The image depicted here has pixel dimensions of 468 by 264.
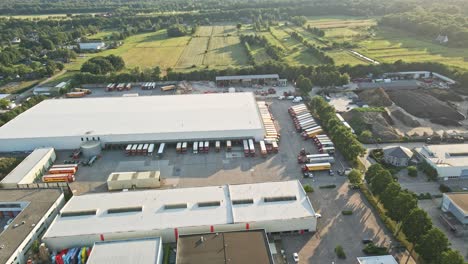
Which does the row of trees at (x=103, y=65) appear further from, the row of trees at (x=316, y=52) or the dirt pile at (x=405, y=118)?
the dirt pile at (x=405, y=118)

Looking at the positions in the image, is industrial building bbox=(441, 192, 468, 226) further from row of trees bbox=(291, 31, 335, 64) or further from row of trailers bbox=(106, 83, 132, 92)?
row of trailers bbox=(106, 83, 132, 92)

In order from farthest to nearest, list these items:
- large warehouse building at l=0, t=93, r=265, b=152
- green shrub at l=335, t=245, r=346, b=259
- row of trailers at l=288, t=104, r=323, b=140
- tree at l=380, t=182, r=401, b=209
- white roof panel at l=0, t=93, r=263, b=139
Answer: row of trailers at l=288, t=104, r=323, b=140 < white roof panel at l=0, t=93, r=263, b=139 < large warehouse building at l=0, t=93, r=265, b=152 < tree at l=380, t=182, r=401, b=209 < green shrub at l=335, t=245, r=346, b=259

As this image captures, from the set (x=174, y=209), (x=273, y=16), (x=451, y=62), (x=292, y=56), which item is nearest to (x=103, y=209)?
(x=174, y=209)

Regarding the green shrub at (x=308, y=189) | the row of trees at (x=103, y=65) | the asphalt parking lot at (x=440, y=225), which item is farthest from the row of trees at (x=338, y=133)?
the row of trees at (x=103, y=65)

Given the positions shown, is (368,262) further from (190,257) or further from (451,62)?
(451,62)

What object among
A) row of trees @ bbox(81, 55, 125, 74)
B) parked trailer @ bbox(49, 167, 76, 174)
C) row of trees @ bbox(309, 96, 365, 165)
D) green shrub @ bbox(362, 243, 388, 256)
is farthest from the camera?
row of trees @ bbox(81, 55, 125, 74)

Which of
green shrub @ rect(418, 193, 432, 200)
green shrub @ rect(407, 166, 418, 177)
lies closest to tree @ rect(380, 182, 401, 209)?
green shrub @ rect(418, 193, 432, 200)

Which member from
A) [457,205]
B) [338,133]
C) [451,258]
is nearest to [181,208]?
[451,258]

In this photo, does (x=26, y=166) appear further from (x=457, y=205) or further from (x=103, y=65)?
(x=457, y=205)
